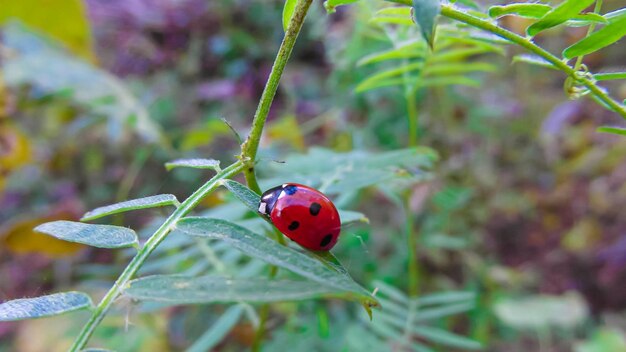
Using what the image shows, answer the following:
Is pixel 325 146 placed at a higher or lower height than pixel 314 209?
lower

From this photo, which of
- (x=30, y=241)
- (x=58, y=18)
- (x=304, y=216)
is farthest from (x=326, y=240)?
(x=58, y=18)

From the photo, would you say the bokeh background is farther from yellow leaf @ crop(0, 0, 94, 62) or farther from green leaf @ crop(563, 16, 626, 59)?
green leaf @ crop(563, 16, 626, 59)

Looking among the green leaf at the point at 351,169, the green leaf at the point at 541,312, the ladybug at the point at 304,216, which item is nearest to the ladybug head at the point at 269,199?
the ladybug at the point at 304,216

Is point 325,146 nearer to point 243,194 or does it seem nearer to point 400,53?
point 400,53

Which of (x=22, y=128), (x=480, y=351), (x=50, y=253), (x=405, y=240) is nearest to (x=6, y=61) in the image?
(x=22, y=128)

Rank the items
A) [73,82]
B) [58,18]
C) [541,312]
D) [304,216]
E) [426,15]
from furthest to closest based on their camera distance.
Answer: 1. [58,18]
2. [73,82]
3. [541,312]
4. [304,216]
5. [426,15]

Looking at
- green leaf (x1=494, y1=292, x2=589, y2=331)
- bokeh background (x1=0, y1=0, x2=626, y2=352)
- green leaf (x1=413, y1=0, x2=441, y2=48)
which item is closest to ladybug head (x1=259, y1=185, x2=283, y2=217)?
green leaf (x1=413, y1=0, x2=441, y2=48)
